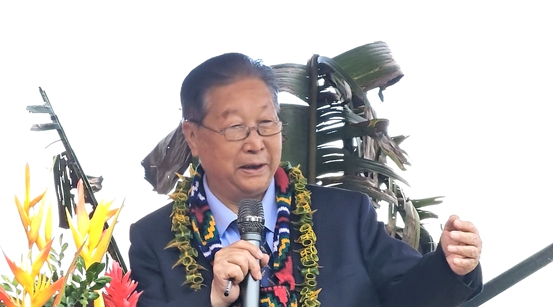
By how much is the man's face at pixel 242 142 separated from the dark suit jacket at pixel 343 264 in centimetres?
16

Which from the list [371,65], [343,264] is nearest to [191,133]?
[343,264]

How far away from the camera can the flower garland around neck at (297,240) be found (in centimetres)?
157

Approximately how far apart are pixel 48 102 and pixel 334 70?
0.89m

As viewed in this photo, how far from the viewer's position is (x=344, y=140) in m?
2.56

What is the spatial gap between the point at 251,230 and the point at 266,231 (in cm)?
41

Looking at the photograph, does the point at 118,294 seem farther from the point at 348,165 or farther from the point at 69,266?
the point at 348,165

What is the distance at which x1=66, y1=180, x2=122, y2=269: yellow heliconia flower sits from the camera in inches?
36.5

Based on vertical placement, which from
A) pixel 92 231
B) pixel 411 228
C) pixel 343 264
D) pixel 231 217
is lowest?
pixel 411 228

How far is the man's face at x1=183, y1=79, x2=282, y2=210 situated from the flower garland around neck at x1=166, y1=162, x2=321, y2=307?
0.35 ft

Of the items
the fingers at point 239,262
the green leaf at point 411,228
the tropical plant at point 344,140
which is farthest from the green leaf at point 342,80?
the fingers at point 239,262

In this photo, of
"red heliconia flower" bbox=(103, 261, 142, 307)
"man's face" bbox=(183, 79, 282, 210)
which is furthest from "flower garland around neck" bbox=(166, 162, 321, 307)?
"red heliconia flower" bbox=(103, 261, 142, 307)

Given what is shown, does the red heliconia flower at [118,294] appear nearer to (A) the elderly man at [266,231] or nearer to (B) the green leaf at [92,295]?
(B) the green leaf at [92,295]

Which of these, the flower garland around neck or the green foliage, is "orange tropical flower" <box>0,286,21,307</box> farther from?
the flower garland around neck

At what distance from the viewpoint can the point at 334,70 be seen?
2506 millimetres
